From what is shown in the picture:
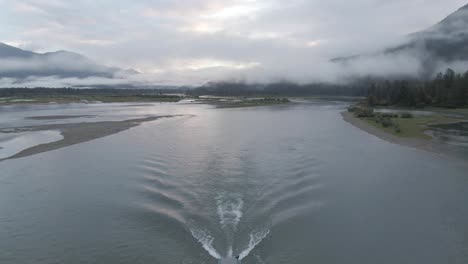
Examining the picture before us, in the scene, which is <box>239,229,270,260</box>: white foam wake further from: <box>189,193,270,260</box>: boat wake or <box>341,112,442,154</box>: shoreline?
<box>341,112,442,154</box>: shoreline

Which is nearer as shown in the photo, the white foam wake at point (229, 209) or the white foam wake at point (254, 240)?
the white foam wake at point (254, 240)

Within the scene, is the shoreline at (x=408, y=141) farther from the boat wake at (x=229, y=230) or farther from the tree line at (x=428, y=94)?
the tree line at (x=428, y=94)

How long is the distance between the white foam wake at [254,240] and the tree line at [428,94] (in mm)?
88933

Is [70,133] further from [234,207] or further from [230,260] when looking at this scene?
[230,260]

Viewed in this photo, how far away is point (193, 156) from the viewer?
2745 centimetres

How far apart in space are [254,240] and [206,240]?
1872 mm

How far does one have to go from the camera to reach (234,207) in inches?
642

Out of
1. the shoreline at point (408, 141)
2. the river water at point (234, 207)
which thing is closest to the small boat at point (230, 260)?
the river water at point (234, 207)

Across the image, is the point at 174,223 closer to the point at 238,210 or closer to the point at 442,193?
the point at 238,210

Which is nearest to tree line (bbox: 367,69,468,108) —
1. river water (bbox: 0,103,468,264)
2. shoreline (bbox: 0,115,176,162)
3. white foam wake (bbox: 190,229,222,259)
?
river water (bbox: 0,103,468,264)

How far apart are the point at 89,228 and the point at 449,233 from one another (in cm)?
1512

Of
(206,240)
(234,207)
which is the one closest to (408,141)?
(234,207)

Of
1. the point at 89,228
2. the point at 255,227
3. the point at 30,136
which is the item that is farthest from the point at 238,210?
the point at 30,136

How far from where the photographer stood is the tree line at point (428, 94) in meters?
85.1
